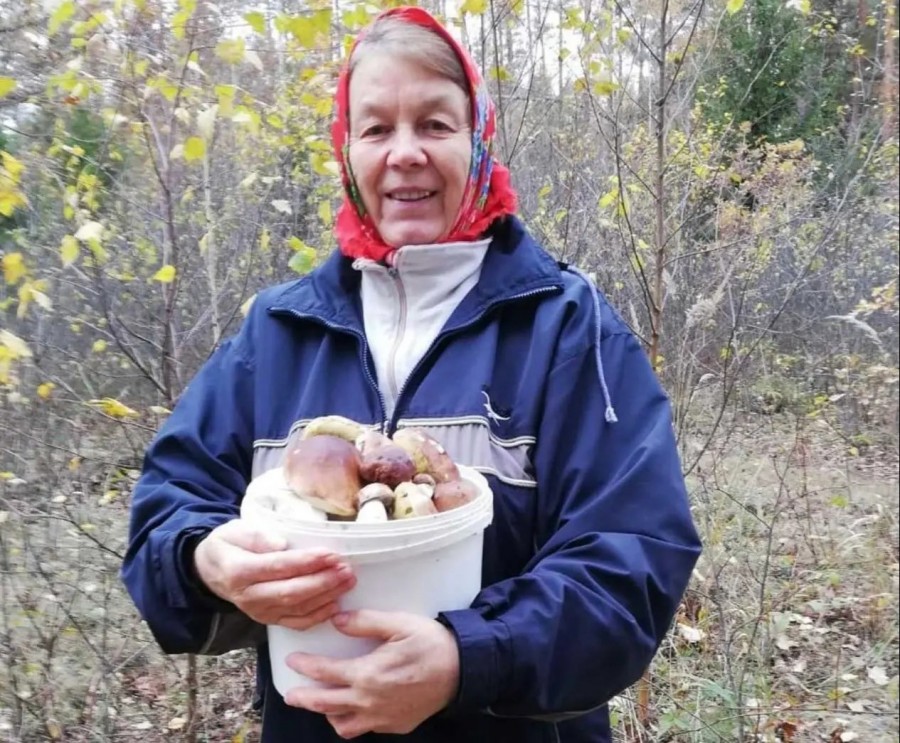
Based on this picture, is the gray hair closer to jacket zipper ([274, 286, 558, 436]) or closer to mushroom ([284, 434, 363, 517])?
jacket zipper ([274, 286, 558, 436])

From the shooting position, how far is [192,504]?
4.33 feet

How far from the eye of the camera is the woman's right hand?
1.01 m

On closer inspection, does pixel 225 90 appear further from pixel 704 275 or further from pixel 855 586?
pixel 704 275

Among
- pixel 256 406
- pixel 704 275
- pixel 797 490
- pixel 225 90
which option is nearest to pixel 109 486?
pixel 225 90

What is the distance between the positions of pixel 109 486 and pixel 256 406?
7.47 ft

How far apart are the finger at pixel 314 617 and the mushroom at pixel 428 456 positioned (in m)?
0.22

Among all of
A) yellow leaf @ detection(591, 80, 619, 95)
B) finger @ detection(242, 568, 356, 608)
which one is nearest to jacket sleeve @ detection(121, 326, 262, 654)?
finger @ detection(242, 568, 356, 608)


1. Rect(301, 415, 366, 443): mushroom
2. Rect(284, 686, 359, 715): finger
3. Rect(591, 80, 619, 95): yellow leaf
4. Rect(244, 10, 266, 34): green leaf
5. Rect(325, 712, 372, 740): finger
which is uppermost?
Rect(244, 10, 266, 34): green leaf

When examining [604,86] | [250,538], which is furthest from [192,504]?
[604,86]

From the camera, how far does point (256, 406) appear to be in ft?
4.72

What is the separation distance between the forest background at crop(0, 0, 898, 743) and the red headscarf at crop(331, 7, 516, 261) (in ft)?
2.31

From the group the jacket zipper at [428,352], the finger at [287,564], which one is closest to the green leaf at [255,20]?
the jacket zipper at [428,352]

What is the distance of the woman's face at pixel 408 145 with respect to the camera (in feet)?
4.71

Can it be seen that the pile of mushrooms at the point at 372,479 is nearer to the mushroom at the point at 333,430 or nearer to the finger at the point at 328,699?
the mushroom at the point at 333,430
